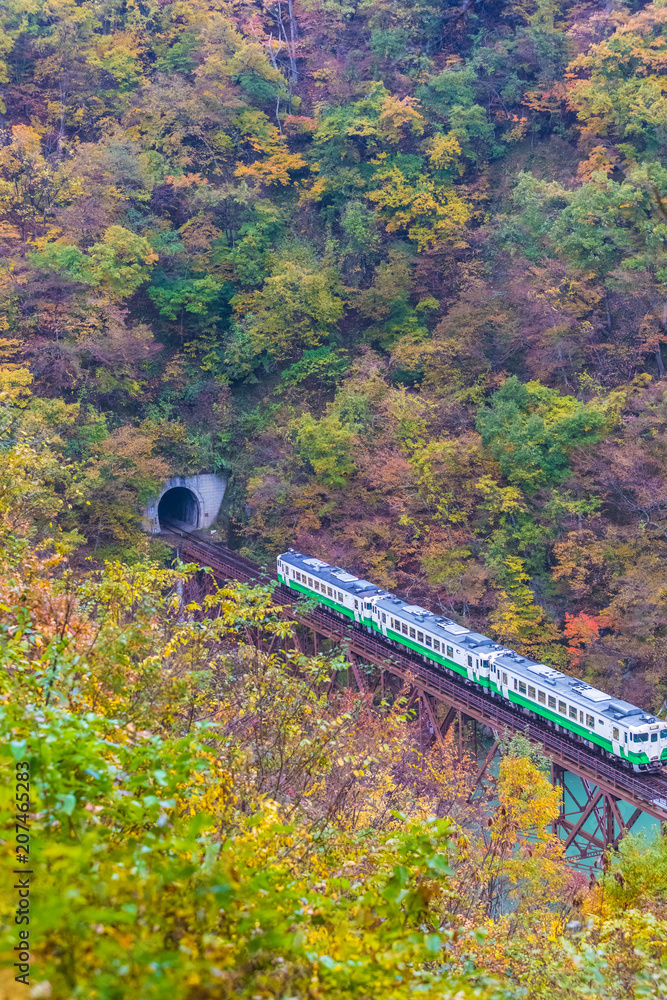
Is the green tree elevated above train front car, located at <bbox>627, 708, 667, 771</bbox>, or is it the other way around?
the green tree

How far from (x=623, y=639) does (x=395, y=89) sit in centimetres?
2854

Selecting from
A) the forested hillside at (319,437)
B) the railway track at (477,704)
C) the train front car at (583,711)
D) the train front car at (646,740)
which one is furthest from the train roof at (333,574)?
the train front car at (646,740)

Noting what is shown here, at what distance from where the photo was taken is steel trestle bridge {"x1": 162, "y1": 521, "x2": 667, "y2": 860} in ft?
52.6

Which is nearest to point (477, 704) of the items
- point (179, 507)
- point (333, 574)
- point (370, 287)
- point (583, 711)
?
point (583, 711)

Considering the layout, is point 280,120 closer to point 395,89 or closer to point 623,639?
point 395,89

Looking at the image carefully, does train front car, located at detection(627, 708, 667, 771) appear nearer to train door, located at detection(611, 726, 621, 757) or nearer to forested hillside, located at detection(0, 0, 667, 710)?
train door, located at detection(611, 726, 621, 757)

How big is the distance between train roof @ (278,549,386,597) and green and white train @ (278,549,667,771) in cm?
3

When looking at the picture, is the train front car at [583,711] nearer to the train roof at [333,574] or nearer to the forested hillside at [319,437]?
the forested hillside at [319,437]

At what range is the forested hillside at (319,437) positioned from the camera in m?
4.71

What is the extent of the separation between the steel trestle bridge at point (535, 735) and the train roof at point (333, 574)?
3.87ft

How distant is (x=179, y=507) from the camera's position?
35.9m

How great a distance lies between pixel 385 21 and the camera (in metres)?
36.3

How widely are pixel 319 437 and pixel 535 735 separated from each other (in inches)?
544

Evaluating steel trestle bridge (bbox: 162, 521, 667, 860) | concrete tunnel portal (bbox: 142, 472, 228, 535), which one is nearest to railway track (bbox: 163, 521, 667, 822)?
steel trestle bridge (bbox: 162, 521, 667, 860)
